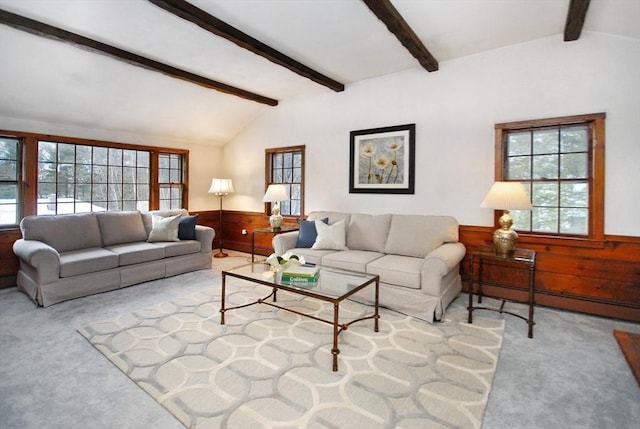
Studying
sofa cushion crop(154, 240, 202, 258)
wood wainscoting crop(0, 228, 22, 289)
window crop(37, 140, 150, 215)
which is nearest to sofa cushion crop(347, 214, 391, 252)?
sofa cushion crop(154, 240, 202, 258)

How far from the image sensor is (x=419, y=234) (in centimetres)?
378

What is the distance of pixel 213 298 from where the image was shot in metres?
3.57

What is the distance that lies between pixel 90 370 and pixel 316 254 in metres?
2.32

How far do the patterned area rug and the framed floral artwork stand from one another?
184cm

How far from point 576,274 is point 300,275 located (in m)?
2.77

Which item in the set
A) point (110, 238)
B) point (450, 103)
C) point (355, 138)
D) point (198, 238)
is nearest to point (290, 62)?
point (355, 138)

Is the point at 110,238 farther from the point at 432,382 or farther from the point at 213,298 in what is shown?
the point at 432,382

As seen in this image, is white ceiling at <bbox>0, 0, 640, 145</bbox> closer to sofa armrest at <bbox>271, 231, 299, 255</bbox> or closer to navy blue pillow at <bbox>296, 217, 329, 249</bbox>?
navy blue pillow at <bbox>296, 217, 329, 249</bbox>

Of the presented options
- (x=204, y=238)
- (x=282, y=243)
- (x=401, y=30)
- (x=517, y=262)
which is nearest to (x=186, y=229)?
(x=204, y=238)

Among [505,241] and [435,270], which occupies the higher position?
[505,241]

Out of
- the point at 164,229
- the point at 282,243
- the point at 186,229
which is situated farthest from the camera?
the point at 186,229

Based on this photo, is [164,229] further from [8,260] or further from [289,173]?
[289,173]

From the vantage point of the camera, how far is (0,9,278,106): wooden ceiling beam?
288 centimetres

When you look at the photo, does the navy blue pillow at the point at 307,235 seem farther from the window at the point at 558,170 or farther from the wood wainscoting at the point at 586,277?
the window at the point at 558,170
